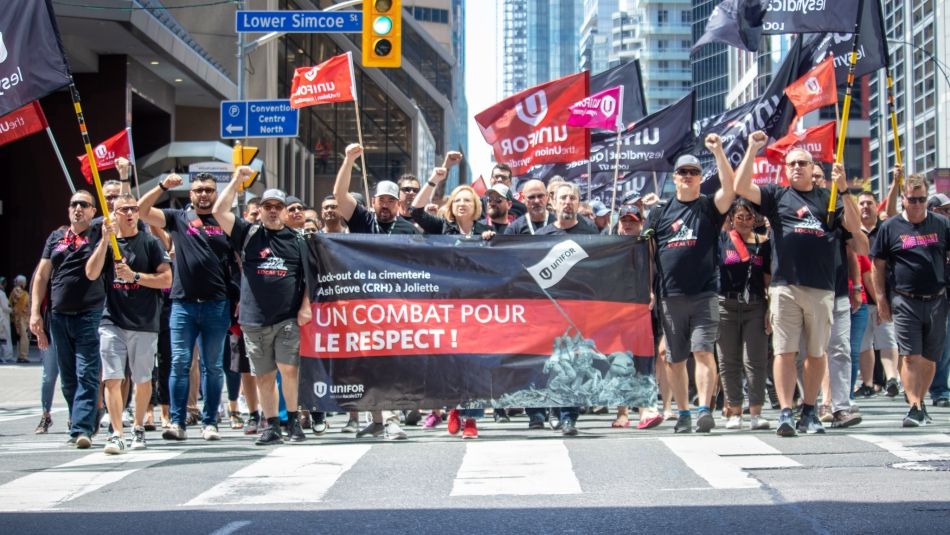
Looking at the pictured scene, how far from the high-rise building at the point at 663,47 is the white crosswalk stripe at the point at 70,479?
174741 millimetres


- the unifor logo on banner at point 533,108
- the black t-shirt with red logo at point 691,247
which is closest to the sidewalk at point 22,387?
the unifor logo on banner at point 533,108

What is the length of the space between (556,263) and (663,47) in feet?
586

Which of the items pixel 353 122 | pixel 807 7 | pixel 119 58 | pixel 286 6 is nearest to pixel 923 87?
pixel 353 122

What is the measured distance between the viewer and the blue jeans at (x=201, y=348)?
Answer: 10.9 metres

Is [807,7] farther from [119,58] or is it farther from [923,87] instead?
[923,87]

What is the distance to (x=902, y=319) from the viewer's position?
11070 millimetres

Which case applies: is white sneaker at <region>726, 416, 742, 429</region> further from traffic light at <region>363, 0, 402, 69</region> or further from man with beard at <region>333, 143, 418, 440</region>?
traffic light at <region>363, 0, 402, 69</region>

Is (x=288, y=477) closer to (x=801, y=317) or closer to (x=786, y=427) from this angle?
(x=786, y=427)

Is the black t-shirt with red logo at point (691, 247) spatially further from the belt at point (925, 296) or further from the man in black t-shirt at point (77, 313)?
the man in black t-shirt at point (77, 313)

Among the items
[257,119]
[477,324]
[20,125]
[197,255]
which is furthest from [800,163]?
[257,119]

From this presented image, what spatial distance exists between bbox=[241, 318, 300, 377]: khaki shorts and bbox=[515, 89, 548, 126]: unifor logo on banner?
5.27 metres

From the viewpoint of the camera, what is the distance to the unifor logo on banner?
48.6 feet

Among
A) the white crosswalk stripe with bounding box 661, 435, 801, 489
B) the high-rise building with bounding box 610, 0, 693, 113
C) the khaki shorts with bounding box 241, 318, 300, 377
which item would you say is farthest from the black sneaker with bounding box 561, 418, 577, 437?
the high-rise building with bounding box 610, 0, 693, 113

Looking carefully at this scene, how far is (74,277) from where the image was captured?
10.6 m
